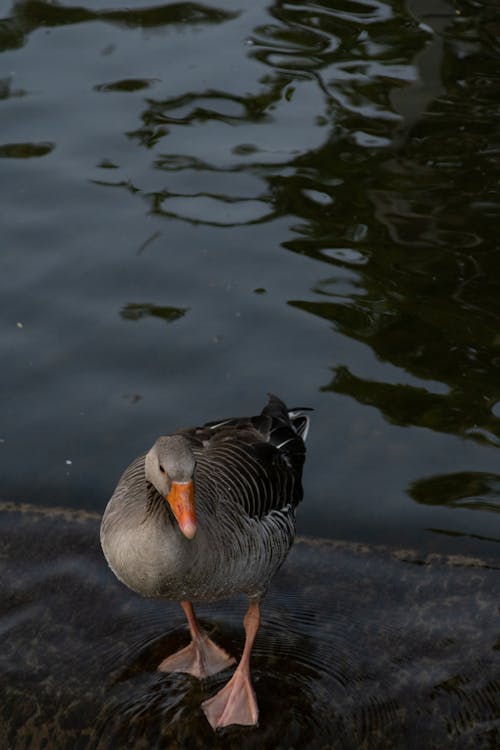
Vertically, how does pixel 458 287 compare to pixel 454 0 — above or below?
below

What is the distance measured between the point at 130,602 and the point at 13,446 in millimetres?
1545

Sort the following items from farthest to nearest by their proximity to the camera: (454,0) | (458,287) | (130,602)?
(454,0) < (458,287) < (130,602)

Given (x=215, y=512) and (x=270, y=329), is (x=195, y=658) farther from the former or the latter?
(x=270, y=329)

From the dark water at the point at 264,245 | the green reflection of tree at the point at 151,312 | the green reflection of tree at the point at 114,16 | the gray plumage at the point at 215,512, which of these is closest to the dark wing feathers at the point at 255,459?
the gray plumage at the point at 215,512

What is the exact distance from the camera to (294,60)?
10258mm

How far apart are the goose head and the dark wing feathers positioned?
50 cm

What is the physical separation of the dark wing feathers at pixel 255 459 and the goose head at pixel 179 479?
1.65 feet

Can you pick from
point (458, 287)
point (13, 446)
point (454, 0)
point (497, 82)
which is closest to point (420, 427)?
point (458, 287)

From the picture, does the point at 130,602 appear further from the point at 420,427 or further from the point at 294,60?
the point at 294,60

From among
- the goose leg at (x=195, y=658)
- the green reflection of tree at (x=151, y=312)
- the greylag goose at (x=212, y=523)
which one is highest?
the greylag goose at (x=212, y=523)

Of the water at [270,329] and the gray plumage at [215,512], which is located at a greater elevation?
the gray plumage at [215,512]

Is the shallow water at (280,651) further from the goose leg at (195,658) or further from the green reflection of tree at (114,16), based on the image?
the green reflection of tree at (114,16)

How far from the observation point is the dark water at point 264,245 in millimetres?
6652

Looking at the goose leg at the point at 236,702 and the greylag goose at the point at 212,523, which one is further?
the goose leg at the point at 236,702
